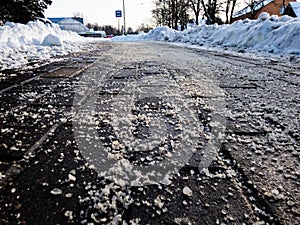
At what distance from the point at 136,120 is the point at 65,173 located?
0.51 meters

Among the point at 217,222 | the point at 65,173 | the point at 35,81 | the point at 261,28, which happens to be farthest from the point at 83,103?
the point at 261,28

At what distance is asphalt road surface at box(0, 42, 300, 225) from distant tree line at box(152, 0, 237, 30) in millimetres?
17947

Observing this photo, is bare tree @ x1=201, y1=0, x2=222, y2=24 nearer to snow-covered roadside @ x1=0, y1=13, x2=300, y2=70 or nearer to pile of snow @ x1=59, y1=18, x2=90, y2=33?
snow-covered roadside @ x1=0, y1=13, x2=300, y2=70

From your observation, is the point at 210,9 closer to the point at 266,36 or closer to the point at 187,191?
the point at 266,36

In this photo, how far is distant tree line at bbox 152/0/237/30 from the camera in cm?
1804

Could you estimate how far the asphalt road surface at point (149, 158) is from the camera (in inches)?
23.5

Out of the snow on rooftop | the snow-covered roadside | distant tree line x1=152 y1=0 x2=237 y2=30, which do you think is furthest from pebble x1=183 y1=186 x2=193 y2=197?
the snow on rooftop

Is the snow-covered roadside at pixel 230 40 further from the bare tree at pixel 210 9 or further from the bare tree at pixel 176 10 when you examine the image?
the bare tree at pixel 176 10

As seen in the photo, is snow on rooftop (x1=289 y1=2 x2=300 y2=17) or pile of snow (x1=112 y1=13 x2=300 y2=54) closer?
pile of snow (x1=112 y1=13 x2=300 y2=54)

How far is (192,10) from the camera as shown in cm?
2488

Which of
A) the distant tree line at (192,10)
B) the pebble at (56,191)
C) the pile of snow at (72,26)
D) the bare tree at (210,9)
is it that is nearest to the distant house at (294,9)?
the distant tree line at (192,10)

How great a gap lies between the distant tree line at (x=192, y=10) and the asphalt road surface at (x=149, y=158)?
17947 mm

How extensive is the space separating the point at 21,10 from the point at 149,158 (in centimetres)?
1032

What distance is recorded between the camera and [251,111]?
133 centimetres
